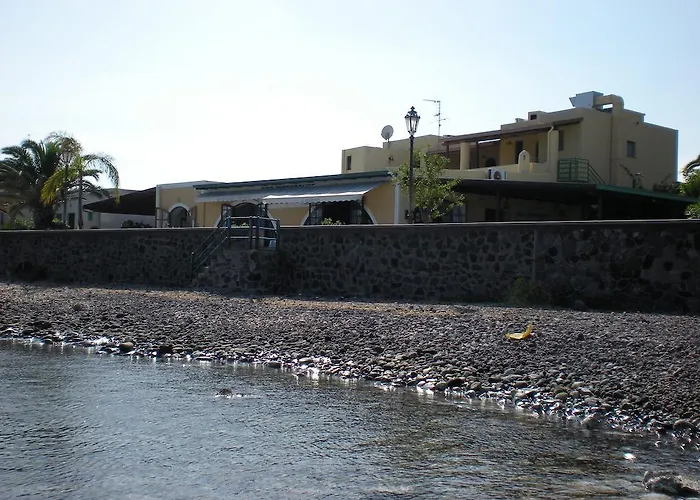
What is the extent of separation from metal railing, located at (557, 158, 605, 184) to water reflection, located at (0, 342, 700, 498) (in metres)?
27.2

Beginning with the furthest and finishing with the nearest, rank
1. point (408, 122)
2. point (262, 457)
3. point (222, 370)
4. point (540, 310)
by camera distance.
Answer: point (408, 122), point (540, 310), point (222, 370), point (262, 457)

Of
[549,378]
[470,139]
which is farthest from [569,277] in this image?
[470,139]

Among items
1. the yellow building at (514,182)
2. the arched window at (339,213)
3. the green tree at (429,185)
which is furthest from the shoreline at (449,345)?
the arched window at (339,213)

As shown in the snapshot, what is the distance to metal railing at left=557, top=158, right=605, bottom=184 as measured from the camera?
1353 inches

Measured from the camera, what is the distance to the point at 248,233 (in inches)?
808

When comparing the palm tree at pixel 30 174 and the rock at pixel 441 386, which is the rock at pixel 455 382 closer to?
the rock at pixel 441 386

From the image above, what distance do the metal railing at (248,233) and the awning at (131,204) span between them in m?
15.5

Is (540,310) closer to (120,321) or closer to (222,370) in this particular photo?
(222,370)

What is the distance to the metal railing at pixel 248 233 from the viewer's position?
20359 millimetres

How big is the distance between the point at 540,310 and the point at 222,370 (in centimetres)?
622

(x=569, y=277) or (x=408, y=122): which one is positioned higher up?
(x=408, y=122)

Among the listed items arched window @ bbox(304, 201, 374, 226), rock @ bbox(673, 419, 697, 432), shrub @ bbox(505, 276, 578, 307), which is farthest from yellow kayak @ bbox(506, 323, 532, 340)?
arched window @ bbox(304, 201, 374, 226)

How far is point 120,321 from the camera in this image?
1478 centimetres

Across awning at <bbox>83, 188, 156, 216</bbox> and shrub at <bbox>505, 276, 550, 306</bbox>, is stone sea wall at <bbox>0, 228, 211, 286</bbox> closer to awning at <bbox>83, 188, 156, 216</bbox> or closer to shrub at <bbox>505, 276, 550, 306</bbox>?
awning at <bbox>83, 188, 156, 216</bbox>
